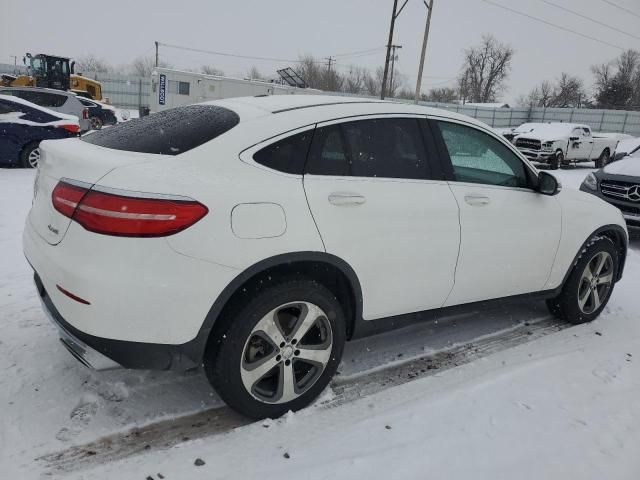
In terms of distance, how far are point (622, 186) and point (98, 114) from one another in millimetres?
19377

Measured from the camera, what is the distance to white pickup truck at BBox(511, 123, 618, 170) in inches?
710

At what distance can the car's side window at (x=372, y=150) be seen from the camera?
8.90ft

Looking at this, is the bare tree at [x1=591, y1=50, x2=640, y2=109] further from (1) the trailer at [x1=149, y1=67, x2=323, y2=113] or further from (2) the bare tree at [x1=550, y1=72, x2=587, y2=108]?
(1) the trailer at [x1=149, y1=67, x2=323, y2=113]

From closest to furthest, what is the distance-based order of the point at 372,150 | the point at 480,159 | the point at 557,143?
the point at 372,150 < the point at 480,159 < the point at 557,143

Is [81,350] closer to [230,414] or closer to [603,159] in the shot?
[230,414]

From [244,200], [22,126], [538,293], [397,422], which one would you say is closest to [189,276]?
[244,200]

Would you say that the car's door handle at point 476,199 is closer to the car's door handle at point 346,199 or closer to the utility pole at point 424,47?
the car's door handle at point 346,199

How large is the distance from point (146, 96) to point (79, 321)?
42092mm

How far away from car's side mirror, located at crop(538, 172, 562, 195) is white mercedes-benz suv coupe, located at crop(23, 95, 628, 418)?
0.05 ft

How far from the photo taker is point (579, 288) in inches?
166

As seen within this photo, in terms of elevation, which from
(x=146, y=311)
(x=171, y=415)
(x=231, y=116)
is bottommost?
(x=171, y=415)

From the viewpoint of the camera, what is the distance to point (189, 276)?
2189 millimetres

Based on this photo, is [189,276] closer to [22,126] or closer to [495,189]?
[495,189]

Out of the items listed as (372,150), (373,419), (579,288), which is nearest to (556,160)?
(579,288)
